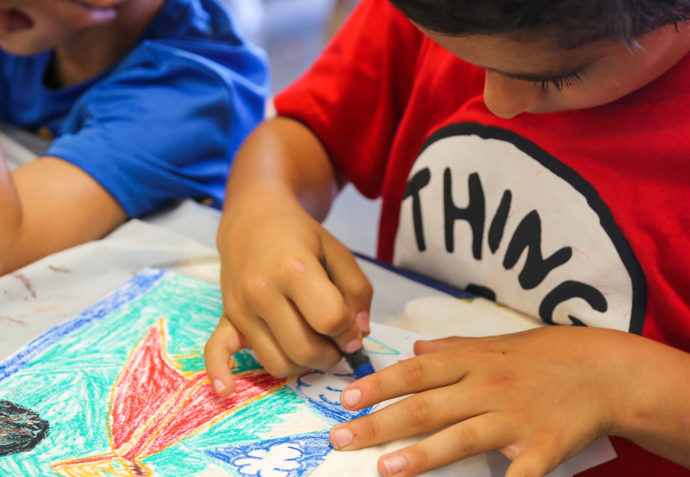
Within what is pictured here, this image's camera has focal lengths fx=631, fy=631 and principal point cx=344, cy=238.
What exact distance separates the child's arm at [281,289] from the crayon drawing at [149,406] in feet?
0.06

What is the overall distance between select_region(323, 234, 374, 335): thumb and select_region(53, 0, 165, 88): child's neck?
1.55 feet

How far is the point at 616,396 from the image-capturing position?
1.30ft

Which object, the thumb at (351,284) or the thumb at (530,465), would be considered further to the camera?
the thumb at (351,284)

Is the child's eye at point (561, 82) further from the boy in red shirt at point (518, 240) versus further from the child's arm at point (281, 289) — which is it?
the child's arm at point (281, 289)

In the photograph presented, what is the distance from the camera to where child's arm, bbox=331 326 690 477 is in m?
0.38

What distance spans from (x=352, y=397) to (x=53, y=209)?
0.36 m

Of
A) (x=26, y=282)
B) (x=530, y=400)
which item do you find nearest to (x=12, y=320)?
(x=26, y=282)

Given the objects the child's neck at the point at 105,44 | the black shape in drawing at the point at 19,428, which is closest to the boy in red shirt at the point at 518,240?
the black shape in drawing at the point at 19,428

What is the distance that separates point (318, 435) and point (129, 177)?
38 cm

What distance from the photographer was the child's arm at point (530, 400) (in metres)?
0.38

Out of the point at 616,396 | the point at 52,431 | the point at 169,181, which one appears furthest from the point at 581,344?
the point at 169,181

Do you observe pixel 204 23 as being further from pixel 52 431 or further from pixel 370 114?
pixel 52 431

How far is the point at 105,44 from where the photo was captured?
800mm

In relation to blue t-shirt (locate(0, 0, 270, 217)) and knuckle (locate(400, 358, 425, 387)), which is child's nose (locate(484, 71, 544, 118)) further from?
blue t-shirt (locate(0, 0, 270, 217))
